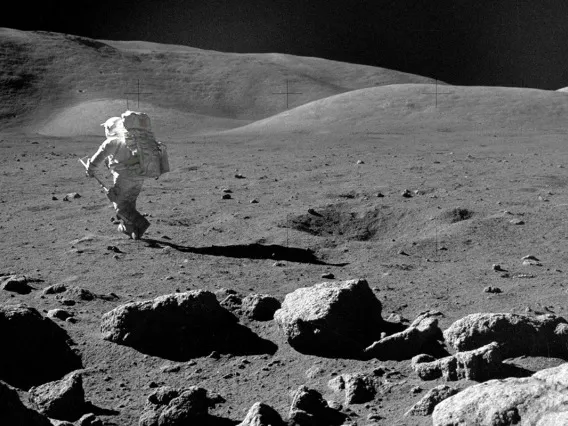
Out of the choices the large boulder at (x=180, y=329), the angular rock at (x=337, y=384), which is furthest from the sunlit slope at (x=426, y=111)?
the angular rock at (x=337, y=384)

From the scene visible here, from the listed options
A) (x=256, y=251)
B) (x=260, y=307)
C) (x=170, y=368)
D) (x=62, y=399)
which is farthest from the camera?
(x=256, y=251)

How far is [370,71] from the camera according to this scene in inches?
1260

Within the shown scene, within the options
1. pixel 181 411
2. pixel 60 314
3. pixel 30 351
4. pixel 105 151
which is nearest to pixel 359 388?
pixel 181 411

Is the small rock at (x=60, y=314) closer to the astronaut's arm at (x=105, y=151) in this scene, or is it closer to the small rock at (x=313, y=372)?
the small rock at (x=313, y=372)

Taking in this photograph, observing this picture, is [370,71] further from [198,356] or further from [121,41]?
[198,356]

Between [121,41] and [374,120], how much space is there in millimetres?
24399

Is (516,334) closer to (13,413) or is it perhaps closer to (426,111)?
(13,413)

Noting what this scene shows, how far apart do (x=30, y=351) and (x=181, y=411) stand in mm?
821

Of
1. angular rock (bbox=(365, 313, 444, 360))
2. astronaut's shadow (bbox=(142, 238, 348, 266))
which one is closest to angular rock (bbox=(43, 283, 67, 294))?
astronaut's shadow (bbox=(142, 238, 348, 266))

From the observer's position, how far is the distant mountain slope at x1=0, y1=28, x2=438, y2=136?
22844mm

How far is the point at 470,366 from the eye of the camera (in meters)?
2.56

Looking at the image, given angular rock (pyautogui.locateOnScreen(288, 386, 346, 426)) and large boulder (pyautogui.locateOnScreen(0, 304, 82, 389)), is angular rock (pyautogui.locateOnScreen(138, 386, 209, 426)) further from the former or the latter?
large boulder (pyautogui.locateOnScreen(0, 304, 82, 389))

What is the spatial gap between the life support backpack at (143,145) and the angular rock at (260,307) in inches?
76.1

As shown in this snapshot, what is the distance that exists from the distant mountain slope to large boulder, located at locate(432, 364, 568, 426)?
18.6 meters
